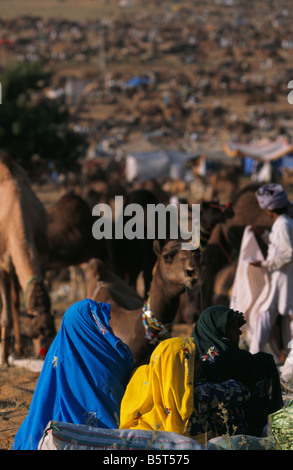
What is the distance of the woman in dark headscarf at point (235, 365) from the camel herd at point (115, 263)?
1193mm

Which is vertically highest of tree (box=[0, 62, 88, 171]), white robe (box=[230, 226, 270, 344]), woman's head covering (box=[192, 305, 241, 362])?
tree (box=[0, 62, 88, 171])

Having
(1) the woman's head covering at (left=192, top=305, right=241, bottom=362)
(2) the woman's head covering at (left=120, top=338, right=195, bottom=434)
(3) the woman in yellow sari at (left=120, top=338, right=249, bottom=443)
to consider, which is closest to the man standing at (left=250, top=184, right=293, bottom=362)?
(1) the woman's head covering at (left=192, top=305, right=241, bottom=362)

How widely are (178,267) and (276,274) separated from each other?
1.33 meters

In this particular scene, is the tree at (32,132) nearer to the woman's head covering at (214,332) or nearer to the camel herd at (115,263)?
the camel herd at (115,263)

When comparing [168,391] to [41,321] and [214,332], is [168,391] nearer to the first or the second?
[214,332]

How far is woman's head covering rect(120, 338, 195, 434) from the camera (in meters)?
3.63

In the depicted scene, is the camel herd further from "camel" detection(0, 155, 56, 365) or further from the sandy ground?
the sandy ground

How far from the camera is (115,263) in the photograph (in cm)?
994

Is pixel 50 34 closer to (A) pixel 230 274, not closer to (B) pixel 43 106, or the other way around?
(B) pixel 43 106

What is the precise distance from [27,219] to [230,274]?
8.73 ft

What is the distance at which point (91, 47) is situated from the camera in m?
76.6

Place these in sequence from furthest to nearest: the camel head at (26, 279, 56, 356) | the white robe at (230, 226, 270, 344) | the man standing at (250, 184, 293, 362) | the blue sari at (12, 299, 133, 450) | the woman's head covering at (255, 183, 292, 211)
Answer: the camel head at (26, 279, 56, 356)
the white robe at (230, 226, 270, 344)
the woman's head covering at (255, 183, 292, 211)
the man standing at (250, 184, 293, 362)
the blue sari at (12, 299, 133, 450)

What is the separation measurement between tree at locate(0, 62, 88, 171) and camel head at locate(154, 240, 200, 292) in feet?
61.8

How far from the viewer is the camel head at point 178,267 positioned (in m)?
5.51
